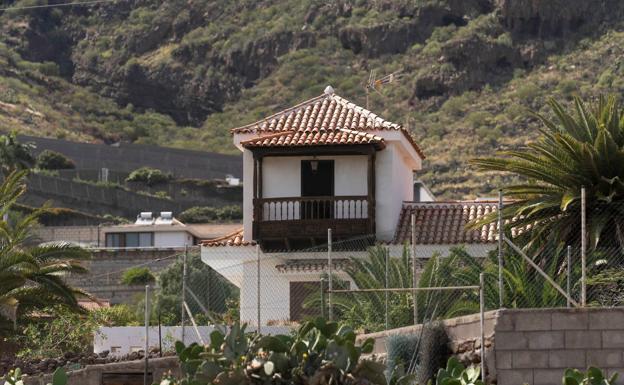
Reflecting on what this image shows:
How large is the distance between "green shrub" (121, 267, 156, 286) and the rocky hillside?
25921mm

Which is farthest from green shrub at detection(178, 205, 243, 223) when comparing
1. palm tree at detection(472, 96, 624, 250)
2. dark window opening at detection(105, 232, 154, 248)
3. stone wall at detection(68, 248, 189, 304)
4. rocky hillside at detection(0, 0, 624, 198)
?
palm tree at detection(472, 96, 624, 250)

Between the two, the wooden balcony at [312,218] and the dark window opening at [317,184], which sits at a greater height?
the dark window opening at [317,184]

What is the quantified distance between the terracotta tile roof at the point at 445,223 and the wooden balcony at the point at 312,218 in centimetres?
84

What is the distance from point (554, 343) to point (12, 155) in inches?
3154

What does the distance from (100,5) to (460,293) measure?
520ft

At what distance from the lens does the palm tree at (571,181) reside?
31.8m

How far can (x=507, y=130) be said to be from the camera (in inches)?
4683

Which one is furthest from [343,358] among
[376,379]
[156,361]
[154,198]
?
[154,198]

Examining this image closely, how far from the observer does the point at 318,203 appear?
40594 millimetres

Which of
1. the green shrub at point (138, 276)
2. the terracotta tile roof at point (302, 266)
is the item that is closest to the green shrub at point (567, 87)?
the green shrub at point (138, 276)

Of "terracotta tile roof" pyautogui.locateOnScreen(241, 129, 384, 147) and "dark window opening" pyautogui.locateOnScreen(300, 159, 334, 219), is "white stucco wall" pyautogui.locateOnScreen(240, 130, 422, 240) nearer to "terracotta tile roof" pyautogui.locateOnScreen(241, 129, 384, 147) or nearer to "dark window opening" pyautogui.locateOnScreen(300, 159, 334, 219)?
"dark window opening" pyautogui.locateOnScreen(300, 159, 334, 219)

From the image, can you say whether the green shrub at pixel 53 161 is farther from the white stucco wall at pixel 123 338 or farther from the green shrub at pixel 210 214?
the white stucco wall at pixel 123 338

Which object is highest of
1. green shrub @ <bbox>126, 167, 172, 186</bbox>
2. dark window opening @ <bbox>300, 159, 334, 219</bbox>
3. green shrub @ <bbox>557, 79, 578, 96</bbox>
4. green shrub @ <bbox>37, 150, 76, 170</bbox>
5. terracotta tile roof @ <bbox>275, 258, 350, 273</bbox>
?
green shrub @ <bbox>557, 79, 578, 96</bbox>

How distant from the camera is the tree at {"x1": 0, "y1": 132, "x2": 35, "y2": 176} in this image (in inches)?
4021
